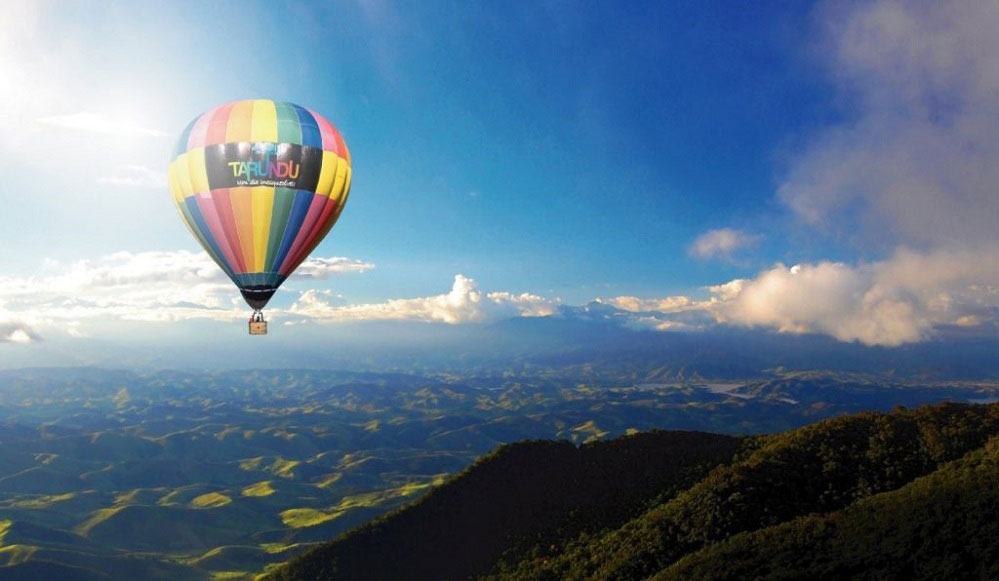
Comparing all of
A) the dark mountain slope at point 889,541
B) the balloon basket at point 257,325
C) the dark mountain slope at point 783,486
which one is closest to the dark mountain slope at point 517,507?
the dark mountain slope at point 783,486

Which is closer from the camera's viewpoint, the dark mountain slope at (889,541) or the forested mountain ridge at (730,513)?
the dark mountain slope at (889,541)

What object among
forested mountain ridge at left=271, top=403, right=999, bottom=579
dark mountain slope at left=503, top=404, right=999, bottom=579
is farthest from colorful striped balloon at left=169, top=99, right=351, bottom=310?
forested mountain ridge at left=271, top=403, right=999, bottom=579

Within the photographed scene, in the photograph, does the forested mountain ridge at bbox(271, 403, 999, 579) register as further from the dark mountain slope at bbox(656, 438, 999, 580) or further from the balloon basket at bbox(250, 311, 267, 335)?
the balloon basket at bbox(250, 311, 267, 335)

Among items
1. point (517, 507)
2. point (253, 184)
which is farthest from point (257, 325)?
point (517, 507)

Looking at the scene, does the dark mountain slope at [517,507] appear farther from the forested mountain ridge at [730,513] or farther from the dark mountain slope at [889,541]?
the dark mountain slope at [889,541]

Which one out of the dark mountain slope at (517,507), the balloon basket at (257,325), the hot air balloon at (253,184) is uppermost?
the hot air balloon at (253,184)

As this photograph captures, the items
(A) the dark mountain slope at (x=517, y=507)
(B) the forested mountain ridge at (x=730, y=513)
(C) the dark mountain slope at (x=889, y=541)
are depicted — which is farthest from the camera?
(A) the dark mountain slope at (x=517, y=507)

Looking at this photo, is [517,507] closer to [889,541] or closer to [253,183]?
[889,541]
